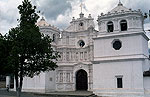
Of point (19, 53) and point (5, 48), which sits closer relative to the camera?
point (19, 53)

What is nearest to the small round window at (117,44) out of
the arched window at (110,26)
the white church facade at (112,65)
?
the white church facade at (112,65)

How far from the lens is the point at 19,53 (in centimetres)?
1218

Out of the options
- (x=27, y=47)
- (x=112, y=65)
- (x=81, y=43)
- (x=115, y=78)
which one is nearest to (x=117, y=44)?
(x=112, y=65)

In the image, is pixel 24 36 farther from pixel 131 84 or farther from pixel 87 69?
pixel 87 69

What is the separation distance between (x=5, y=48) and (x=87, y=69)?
16.8m

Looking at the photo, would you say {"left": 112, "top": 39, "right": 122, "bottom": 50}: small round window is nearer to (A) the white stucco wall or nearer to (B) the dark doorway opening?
(A) the white stucco wall

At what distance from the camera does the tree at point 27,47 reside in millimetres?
12250

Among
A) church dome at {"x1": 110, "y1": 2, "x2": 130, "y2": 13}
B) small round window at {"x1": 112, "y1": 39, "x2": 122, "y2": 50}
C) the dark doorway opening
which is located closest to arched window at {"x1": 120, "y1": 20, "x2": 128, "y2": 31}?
church dome at {"x1": 110, "y1": 2, "x2": 130, "y2": 13}

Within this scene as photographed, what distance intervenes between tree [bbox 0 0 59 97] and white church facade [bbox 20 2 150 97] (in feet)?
37.2

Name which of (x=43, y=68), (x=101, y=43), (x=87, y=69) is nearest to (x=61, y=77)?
(x=87, y=69)

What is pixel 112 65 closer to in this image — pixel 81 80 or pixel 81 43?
pixel 81 80

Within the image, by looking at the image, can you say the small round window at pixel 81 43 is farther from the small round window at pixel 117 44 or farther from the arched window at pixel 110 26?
the small round window at pixel 117 44

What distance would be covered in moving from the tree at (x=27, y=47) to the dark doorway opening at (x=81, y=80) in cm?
1583

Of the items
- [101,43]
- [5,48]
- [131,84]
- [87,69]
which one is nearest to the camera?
[5,48]
